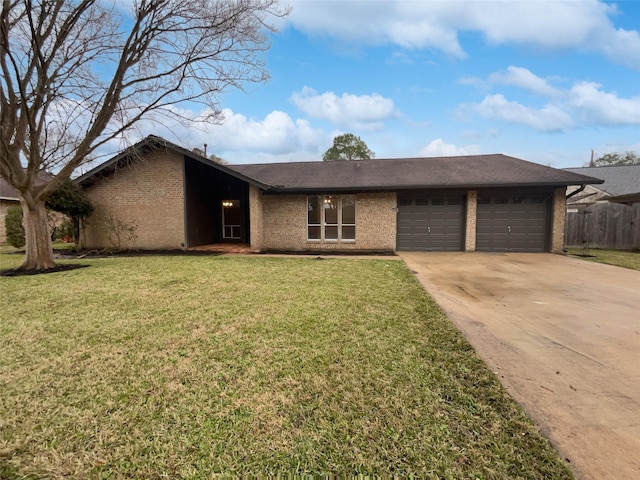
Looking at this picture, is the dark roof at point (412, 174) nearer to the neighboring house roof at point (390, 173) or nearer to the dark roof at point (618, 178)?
the neighboring house roof at point (390, 173)

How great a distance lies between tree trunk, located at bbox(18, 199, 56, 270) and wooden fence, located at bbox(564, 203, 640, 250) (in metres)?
19.2

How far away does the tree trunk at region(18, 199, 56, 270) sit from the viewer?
828cm

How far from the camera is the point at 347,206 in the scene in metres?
12.9

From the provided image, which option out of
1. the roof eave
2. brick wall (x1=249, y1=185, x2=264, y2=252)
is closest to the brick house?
brick wall (x1=249, y1=185, x2=264, y2=252)

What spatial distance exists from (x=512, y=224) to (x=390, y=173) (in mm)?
5154

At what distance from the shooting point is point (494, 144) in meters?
29.0

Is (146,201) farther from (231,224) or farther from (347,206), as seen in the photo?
(347,206)

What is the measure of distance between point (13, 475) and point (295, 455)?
157 centimetres

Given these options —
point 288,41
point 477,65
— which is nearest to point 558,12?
point 477,65

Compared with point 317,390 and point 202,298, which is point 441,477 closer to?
point 317,390

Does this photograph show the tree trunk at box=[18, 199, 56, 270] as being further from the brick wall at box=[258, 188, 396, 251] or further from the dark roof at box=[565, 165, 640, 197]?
the dark roof at box=[565, 165, 640, 197]

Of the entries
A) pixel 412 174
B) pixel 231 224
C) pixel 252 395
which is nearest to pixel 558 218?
pixel 412 174

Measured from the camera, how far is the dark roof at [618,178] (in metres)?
20.2

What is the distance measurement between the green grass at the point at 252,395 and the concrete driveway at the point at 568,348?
23 cm
